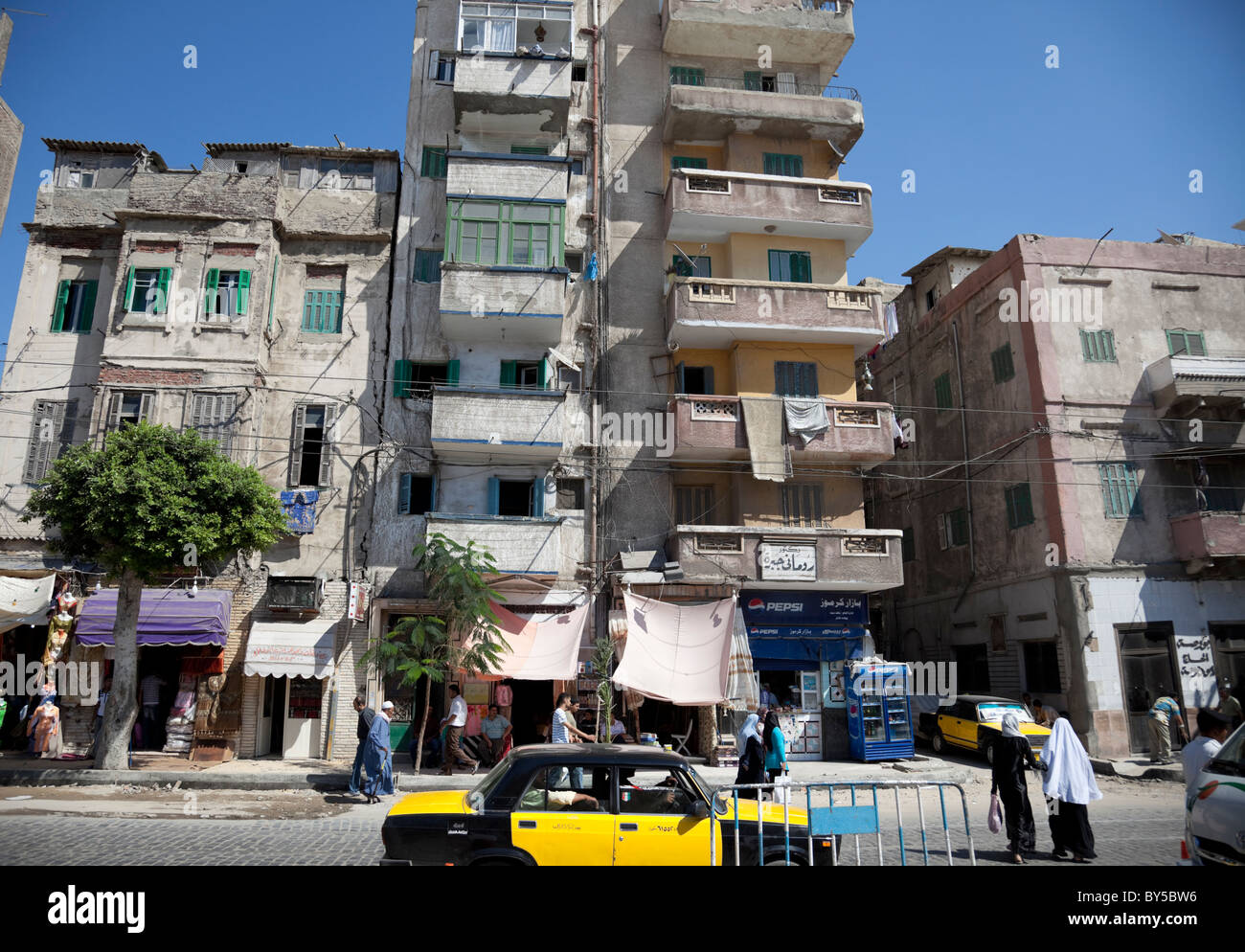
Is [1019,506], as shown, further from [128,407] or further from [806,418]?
[128,407]

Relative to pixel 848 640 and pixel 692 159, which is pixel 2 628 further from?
pixel 692 159

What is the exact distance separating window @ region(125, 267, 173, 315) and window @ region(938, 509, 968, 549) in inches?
978

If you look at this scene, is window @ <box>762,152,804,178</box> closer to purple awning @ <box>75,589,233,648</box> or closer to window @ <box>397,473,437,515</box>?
window @ <box>397,473,437,515</box>

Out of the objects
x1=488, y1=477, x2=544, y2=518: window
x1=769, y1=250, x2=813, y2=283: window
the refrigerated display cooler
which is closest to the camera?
the refrigerated display cooler

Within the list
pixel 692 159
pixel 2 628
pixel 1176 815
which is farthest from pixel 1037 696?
pixel 2 628

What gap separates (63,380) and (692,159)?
767 inches

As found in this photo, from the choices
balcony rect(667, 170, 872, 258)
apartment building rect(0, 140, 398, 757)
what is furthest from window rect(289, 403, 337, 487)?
balcony rect(667, 170, 872, 258)

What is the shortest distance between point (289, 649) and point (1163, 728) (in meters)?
21.3

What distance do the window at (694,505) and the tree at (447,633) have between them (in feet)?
22.6

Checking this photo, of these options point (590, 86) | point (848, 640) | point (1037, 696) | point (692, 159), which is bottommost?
point (1037, 696)

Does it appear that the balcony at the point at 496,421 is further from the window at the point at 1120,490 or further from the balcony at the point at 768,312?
the window at the point at 1120,490

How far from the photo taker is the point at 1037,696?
71.3 feet

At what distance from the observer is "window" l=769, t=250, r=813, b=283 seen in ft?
78.1

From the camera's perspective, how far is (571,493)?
22.0 m
